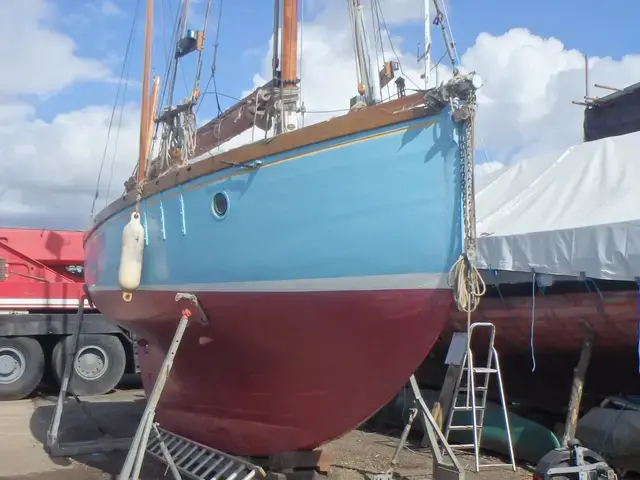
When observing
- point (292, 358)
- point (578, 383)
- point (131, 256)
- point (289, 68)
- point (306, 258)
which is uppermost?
point (289, 68)

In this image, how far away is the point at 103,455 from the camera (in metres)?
6.76

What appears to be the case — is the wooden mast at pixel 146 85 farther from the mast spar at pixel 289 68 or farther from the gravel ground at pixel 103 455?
the gravel ground at pixel 103 455

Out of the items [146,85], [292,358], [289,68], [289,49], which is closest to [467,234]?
[292,358]

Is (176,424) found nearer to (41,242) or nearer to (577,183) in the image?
(577,183)

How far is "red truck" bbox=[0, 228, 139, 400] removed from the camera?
1056 cm

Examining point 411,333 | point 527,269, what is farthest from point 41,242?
point 411,333

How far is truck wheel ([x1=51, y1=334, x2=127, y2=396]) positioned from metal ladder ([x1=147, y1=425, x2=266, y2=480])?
213 inches

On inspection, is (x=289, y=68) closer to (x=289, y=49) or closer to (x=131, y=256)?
(x=289, y=49)

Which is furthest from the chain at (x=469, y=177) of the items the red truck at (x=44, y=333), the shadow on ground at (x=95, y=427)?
the red truck at (x=44, y=333)

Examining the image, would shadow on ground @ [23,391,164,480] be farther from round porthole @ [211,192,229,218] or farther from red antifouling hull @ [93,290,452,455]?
round porthole @ [211,192,229,218]

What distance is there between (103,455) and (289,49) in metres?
4.14

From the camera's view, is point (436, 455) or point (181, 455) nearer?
point (436, 455)

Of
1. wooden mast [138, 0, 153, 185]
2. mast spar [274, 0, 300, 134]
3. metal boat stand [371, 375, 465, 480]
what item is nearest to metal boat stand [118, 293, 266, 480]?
metal boat stand [371, 375, 465, 480]

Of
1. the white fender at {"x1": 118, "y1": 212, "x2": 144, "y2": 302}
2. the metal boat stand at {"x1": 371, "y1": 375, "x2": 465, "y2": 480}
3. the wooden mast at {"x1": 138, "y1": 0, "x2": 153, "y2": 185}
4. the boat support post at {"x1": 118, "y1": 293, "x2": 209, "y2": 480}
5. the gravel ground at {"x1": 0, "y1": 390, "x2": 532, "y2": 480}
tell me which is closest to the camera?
the boat support post at {"x1": 118, "y1": 293, "x2": 209, "y2": 480}
